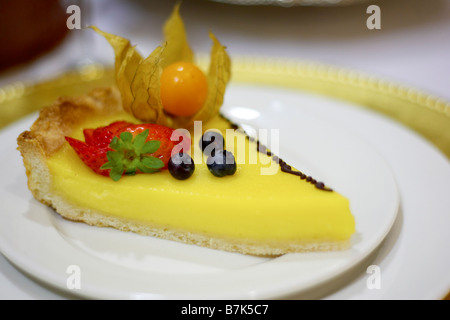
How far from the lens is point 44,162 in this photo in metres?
1.59

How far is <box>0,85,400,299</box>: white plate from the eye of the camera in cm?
118

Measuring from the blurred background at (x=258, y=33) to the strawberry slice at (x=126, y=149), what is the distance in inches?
59.1

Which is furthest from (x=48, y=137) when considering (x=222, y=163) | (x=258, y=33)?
(x=258, y=33)

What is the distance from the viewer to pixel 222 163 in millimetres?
1457

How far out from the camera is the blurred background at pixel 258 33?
3078 millimetres

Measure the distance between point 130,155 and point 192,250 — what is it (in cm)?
38
